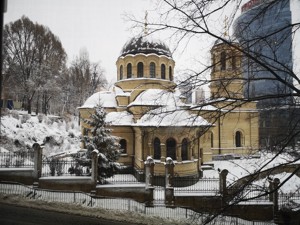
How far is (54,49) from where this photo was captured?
1609 centimetres

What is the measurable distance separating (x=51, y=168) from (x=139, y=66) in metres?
9.38

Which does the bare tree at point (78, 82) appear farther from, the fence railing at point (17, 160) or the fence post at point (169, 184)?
the fence post at point (169, 184)

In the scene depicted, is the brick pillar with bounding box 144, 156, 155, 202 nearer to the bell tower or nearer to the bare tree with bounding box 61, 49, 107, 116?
the bell tower

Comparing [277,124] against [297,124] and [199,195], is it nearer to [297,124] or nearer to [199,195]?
[297,124]

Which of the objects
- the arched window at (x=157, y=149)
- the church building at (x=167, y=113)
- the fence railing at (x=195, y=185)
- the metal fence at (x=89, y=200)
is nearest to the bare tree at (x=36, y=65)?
the church building at (x=167, y=113)

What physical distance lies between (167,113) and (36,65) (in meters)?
15.8

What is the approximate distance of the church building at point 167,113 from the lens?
2.76m

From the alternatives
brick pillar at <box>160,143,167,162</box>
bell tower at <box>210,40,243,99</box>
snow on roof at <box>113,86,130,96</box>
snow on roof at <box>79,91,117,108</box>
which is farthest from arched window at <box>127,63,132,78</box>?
bell tower at <box>210,40,243,99</box>

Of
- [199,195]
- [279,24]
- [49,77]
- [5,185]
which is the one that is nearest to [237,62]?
[279,24]

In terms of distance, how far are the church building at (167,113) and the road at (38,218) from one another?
10.4ft

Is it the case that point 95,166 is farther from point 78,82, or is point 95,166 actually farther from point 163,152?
point 78,82

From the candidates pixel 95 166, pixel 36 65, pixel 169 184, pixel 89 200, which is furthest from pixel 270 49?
pixel 36 65

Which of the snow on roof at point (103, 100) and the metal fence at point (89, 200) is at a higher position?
the snow on roof at point (103, 100)

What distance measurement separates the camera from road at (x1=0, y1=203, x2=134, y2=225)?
604cm
